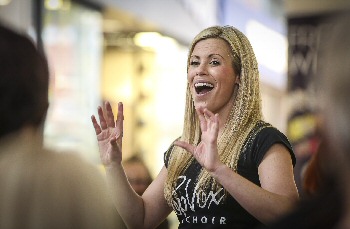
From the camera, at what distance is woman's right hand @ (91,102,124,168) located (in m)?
2.30

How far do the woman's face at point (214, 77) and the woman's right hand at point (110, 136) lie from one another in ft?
0.79

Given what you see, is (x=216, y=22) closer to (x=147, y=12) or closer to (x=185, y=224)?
(x=147, y=12)

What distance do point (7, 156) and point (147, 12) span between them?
22.5 feet

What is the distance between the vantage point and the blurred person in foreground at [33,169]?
1502 millimetres

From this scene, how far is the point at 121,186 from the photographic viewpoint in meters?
2.34

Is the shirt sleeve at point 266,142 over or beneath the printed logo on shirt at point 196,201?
over

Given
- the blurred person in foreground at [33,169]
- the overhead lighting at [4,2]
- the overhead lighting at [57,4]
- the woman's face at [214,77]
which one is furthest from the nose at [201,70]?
the overhead lighting at [57,4]

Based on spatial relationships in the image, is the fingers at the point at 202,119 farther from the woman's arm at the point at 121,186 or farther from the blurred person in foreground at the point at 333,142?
the blurred person in foreground at the point at 333,142

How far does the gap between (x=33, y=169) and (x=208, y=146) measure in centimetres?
64

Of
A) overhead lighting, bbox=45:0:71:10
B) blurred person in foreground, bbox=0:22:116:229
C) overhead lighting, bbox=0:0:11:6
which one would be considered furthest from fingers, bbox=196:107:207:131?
overhead lighting, bbox=45:0:71:10

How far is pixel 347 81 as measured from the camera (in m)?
0.91

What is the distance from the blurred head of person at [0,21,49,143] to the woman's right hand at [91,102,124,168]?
745 mm

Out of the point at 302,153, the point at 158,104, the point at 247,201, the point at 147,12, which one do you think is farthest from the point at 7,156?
the point at 158,104

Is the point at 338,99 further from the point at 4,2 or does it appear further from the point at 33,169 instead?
the point at 4,2
